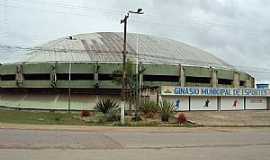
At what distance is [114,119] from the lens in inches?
1427

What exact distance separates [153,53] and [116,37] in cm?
929

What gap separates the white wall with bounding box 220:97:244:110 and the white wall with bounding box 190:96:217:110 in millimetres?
1664

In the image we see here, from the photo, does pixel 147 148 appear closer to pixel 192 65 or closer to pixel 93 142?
pixel 93 142

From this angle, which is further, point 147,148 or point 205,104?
point 205,104

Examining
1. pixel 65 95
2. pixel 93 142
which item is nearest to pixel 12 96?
pixel 65 95

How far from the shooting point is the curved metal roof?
6219 centimetres

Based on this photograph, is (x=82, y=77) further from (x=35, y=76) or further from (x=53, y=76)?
(x=35, y=76)

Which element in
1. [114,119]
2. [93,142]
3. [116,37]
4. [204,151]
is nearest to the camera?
[204,151]

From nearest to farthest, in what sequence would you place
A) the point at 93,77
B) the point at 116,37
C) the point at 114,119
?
the point at 114,119 → the point at 93,77 → the point at 116,37

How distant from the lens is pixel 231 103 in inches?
2271

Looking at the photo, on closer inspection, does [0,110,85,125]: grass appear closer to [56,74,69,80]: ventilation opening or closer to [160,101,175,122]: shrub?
[160,101,175,122]: shrub

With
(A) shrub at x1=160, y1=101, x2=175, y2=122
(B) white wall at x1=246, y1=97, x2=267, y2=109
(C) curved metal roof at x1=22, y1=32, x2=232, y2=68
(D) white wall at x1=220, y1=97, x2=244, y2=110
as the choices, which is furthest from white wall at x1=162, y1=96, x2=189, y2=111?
(B) white wall at x1=246, y1=97, x2=267, y2=109

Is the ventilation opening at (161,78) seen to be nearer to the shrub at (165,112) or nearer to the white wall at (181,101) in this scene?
the white wall at (181,101)

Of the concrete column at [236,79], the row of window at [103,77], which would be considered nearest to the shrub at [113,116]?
the row of window at [103,77]
